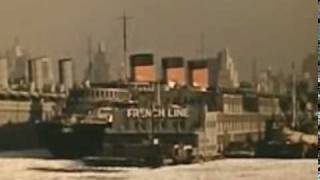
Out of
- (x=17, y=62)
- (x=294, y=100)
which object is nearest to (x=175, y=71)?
(x=294, y=100)

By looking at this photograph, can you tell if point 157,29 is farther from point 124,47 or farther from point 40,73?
point 40,73

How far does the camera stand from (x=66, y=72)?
2.65 metres

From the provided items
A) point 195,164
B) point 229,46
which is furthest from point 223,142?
point 229,46

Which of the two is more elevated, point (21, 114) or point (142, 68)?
point (142, 68)

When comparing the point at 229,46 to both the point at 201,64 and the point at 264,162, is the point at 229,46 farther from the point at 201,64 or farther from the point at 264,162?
the point at 264,162

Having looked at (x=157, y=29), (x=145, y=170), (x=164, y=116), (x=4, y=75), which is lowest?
(x=145, y=170)

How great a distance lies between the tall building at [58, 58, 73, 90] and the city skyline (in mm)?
20

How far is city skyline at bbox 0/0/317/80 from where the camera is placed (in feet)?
8.68

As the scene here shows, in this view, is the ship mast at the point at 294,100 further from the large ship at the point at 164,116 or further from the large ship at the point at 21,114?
the large ship at the point at 21,114

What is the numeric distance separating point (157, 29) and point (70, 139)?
41cm

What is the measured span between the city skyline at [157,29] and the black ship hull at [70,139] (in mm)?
173

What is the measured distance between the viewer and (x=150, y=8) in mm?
2658

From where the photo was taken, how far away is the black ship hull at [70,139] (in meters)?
2.64

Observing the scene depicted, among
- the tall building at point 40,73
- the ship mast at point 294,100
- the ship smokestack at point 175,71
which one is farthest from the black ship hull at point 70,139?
the ship mast at point 294,100
